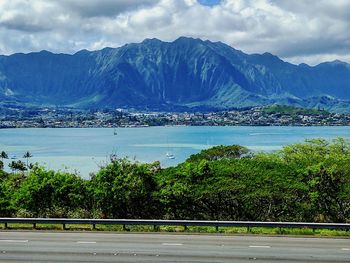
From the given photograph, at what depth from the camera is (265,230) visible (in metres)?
22.8

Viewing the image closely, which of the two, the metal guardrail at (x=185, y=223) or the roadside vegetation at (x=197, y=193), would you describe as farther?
the roadside vegetation at (x=197, y=193)

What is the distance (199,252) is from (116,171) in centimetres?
1079

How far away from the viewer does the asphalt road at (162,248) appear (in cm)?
1686

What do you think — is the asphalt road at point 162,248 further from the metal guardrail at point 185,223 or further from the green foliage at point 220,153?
the green foliage at point 220,153

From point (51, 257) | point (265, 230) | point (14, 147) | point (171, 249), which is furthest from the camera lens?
point (14, 147)

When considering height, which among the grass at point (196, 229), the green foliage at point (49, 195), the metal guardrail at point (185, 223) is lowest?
the grass at point (196, 229)

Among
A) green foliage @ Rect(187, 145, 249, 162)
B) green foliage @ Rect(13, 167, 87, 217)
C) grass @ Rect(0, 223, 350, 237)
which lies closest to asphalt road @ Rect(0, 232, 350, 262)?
grass @ Rect(0, 223, 350, 237)

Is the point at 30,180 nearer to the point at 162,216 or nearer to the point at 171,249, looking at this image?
the point at 162,216

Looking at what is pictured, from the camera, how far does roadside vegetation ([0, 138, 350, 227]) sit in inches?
1026

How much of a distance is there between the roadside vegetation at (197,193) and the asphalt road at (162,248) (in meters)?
4.95

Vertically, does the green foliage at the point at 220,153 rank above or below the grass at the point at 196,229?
above

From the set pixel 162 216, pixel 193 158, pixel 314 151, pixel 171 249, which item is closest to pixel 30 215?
pixel 162 216

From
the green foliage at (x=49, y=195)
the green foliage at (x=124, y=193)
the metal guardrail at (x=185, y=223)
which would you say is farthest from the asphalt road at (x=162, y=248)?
the green foliage at (x=49, y=195)

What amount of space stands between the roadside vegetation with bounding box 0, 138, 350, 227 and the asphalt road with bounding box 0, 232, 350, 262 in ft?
16.2
